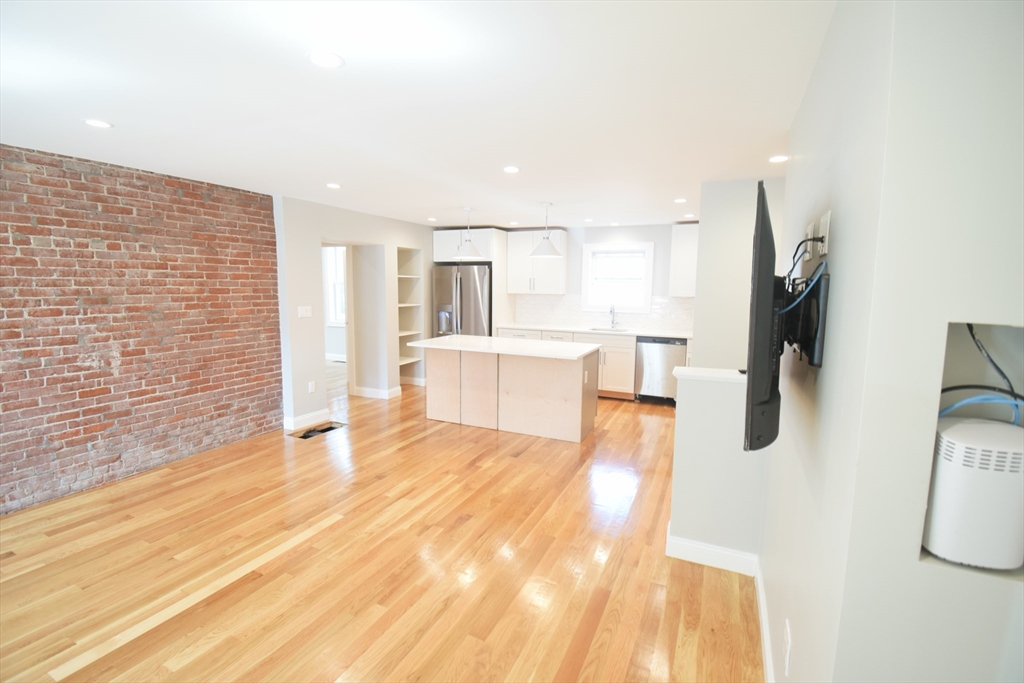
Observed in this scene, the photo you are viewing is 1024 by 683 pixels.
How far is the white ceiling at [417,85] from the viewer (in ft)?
4.88

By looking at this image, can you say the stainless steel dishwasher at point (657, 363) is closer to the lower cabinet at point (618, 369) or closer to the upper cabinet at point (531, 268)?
the lower cabinet at point (618, 369)

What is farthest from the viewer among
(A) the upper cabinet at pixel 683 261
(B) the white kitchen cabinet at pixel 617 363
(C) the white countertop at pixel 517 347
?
(B) the white kitchen cabinet at pixel 617 363

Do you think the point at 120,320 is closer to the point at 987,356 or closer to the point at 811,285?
the point at 811,285

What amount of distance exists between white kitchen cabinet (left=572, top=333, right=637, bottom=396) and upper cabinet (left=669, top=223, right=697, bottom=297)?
84cm

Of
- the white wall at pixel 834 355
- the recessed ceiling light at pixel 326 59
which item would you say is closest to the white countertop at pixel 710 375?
the white wall at pixel 834 355

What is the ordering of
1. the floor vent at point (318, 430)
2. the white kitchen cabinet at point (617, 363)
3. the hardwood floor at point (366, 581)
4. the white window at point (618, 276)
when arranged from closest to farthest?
the hardwood floor at point (366, 581) → the floor vent at point (318, 430) → the white kitchen cabinet at point (617, 363) → the white window at point (618, 276)

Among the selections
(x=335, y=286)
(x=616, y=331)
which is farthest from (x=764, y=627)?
(x=335, y=286)

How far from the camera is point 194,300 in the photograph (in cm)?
388

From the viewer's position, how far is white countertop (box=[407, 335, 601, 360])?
167 inches

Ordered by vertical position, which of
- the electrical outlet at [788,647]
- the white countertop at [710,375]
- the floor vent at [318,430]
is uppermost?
the white countertop at [710,375]

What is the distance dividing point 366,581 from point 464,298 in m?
4.64

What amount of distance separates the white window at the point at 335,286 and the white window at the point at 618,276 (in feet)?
15.6

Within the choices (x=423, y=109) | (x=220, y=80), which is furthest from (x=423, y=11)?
(x=220, y=80)

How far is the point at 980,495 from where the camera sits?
822 millimetres
